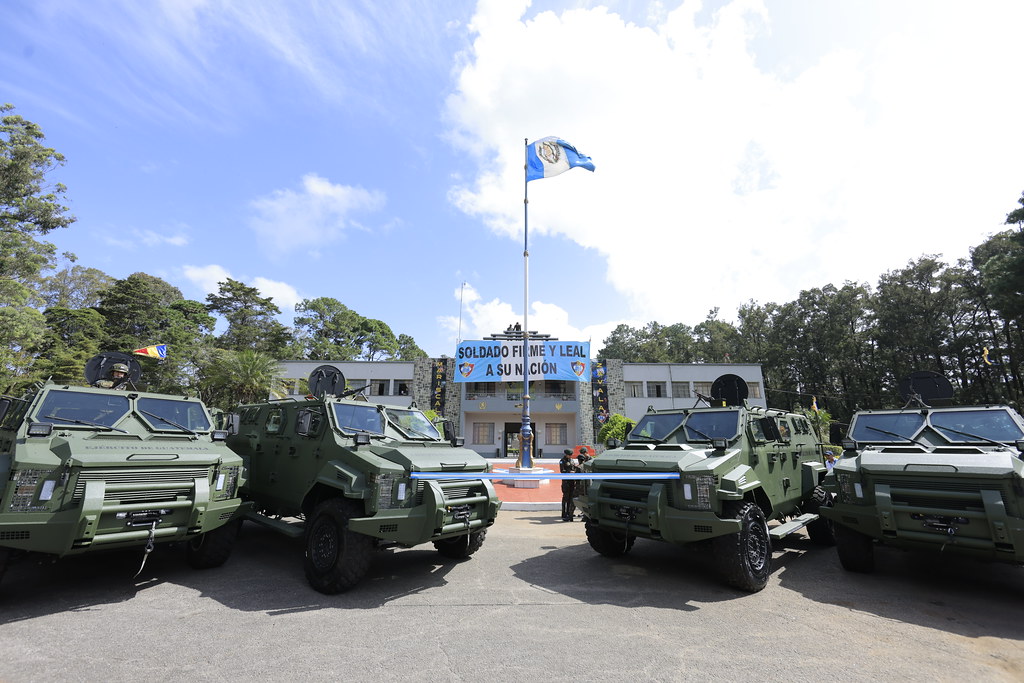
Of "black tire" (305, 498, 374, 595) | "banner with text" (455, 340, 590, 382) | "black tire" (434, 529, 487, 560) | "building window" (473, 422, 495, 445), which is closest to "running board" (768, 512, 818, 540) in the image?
"black tire" (434, 529, 487, 560)

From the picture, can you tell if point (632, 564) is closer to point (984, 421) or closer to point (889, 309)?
point (984, 421)

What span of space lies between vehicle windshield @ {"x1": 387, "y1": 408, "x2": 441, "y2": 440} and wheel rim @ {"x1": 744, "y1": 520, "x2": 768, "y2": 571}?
4.56m

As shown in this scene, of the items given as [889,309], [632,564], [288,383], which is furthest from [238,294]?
[889,309]

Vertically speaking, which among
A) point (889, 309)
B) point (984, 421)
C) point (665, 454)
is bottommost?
point (665, 454)

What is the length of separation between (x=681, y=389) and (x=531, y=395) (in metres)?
11.6

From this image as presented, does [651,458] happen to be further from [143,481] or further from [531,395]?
[531,395]

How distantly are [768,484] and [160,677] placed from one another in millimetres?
7038

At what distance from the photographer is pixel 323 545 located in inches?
221

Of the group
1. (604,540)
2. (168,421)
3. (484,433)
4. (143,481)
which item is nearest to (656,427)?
(604,540)

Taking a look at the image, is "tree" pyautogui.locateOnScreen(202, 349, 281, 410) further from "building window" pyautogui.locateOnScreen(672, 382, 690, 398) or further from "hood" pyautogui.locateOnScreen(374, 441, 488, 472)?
"building window" pyautogui.locateOnScreen(672, 382, 690, 398)

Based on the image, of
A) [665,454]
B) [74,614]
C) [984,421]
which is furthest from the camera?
[984,421]

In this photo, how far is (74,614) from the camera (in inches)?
180

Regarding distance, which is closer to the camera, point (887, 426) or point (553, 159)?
point (887, 426)

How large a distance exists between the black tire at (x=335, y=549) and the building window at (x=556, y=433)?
28225 millimetres
